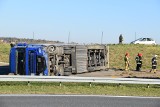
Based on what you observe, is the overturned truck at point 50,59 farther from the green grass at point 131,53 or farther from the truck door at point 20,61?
the green grass at point 131,53

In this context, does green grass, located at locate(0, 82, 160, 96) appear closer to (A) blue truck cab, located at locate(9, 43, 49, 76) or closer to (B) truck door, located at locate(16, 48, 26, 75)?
(A) blue truck cab, located at locate(9, 43, 49, 76)

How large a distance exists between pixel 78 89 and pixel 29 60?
529 cm

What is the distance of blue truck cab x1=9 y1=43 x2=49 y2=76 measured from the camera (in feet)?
70.9

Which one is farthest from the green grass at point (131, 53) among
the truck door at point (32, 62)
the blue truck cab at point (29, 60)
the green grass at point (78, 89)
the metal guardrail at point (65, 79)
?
the metal guardrail at point (65, 79)

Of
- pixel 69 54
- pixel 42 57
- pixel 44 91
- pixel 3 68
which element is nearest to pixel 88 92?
pixel 44 91

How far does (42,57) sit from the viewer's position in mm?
21719

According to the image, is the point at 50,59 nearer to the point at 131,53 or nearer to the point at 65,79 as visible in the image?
the point at 65,79

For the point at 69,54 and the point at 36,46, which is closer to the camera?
the point at 36,46
